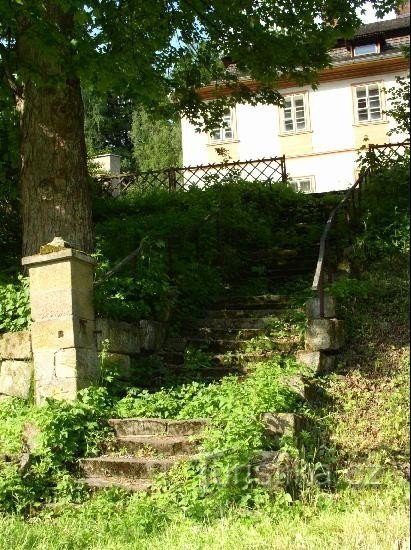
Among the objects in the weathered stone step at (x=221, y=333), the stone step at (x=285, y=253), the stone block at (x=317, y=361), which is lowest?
the stone block at (x=317, y=361)

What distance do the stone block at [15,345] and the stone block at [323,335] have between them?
2961 mm

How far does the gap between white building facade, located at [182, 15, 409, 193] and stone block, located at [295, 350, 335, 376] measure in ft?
61.8

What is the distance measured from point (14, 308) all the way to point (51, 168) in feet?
6.27

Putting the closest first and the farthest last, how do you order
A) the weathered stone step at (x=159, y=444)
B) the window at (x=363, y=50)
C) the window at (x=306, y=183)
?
1. the weathered stone step at (x=159, y=444)
2. the window at (x=363, y=50)
3. the window at (x=306, y=183)

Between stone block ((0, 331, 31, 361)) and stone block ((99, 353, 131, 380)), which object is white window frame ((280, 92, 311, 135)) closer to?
stone block ((99, 353, 131, 380))

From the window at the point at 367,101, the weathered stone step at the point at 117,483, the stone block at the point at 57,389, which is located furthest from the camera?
the window at the point at 367,101

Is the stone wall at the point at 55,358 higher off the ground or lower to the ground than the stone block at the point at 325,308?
lower

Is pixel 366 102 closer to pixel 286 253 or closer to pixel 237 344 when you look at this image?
pixel 286 253

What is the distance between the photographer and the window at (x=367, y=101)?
2652 cm

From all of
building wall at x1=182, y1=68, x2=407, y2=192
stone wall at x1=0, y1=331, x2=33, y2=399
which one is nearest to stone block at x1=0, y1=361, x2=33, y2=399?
stone wall at x1=0, y1=331, x2=33, y2=399

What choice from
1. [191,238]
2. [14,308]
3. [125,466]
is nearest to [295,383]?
[125,466]

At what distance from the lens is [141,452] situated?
21.3 ft

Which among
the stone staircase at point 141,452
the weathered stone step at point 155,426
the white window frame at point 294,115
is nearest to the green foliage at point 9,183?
the weathered stone step at point 155,426

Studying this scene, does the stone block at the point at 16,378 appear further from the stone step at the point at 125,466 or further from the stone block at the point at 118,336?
the stone step at the point at 125,466
